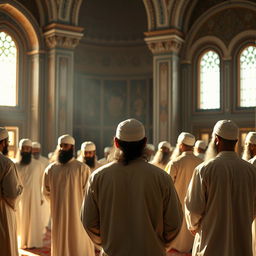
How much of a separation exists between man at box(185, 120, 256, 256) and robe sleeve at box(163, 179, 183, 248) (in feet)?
2.84

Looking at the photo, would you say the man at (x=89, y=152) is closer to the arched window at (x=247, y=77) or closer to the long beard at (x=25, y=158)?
the long beard at (x=25, y=158)

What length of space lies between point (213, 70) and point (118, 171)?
1442cm

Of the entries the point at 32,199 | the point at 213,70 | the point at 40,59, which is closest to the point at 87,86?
the point at 40,59

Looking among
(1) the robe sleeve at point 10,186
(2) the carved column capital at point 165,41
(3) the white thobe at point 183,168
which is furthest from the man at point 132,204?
(2) the carved column capital at point 165,41

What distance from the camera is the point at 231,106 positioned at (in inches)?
653

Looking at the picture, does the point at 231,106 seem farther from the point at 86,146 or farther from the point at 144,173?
the point at 144,173

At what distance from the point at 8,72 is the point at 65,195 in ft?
35.8

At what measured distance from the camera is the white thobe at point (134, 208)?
10.6 ft

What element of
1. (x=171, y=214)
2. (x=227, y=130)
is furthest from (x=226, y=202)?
(x=171, y=214)

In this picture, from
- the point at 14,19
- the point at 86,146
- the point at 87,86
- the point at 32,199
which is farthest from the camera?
the point at 87,86

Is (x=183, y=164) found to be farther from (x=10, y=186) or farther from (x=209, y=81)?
(x=209, y=81)

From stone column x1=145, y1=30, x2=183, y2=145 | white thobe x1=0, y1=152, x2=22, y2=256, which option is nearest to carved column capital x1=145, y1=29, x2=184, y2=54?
stone column x1=145, y1=30, x2=183, y2=145

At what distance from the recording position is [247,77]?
16.5 m

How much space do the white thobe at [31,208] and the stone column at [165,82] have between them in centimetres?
786
